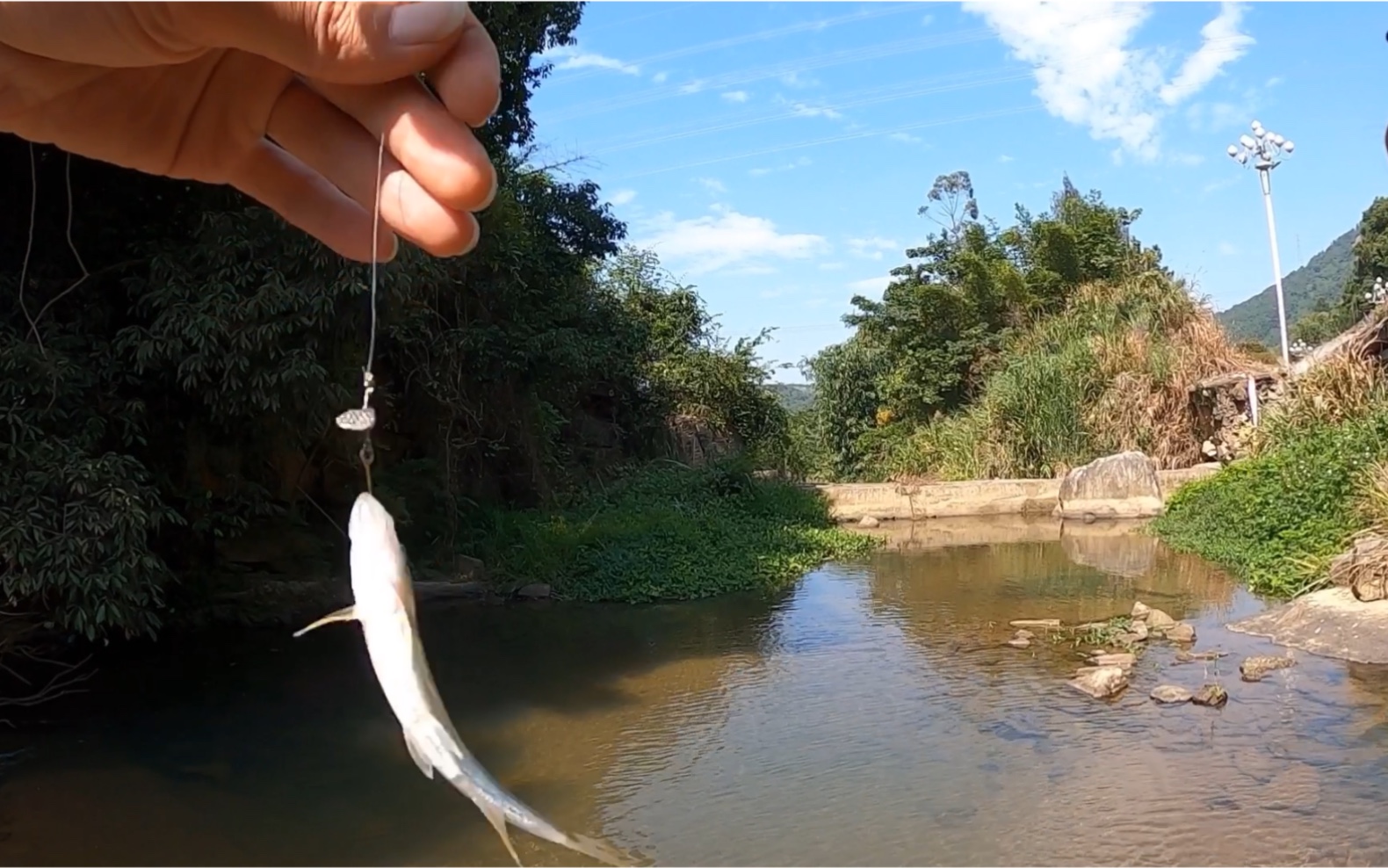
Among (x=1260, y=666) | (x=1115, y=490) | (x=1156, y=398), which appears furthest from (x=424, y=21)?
(x=1156, y=398)

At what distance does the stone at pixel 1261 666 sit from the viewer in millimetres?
6816

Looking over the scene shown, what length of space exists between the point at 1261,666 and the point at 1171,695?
2.72 feet

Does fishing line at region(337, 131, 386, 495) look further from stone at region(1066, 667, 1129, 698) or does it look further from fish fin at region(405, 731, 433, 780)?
stone at region(1066, 667, 1129, 698)

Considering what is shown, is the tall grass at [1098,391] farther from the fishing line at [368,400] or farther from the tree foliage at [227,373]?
the fishing line at [368,400]

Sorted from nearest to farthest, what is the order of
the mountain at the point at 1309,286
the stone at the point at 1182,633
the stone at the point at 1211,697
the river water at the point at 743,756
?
the river water at the point at 743,756 < the stone at the point at 1211,697 < the stone at the point at 1182,633 < the mountain at the point at 1309,286

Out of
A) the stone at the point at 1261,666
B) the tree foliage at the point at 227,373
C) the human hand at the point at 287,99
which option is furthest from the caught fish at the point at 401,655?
the stone at the point at 1261,666

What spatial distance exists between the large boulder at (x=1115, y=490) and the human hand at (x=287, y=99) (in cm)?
1464

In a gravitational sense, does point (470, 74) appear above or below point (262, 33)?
below

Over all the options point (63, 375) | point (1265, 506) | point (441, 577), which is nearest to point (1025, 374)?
point (1265, 506)

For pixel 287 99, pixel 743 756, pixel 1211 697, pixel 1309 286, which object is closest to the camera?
pixel 287 99

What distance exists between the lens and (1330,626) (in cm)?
747

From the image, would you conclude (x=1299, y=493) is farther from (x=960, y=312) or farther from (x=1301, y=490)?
(x=960, y=312)

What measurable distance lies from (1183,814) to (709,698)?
3239 millimetres

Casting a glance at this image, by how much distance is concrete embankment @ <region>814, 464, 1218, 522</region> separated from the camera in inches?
637
